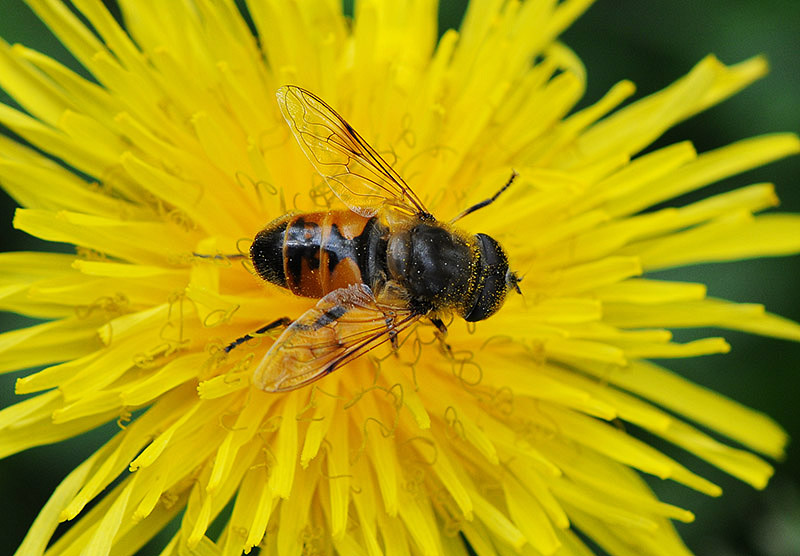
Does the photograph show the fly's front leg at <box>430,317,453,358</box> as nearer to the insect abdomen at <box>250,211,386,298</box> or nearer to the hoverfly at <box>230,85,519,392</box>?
the hoverfly at <box>230,85,519,392</box>

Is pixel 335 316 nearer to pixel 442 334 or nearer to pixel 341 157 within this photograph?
pixel 442 334

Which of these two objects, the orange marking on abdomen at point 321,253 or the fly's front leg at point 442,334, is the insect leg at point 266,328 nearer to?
the orange marking on abdomen at point 321,253

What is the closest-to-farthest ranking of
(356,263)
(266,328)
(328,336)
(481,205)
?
(328,336) < (356,263) < (266,328) < (481,205)

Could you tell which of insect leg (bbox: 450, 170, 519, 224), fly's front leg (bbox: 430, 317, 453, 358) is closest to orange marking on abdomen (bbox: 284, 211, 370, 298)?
fly's front leg (bbox: 430, 317, 453, 358)

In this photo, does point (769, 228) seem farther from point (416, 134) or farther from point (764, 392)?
point (416, 134)

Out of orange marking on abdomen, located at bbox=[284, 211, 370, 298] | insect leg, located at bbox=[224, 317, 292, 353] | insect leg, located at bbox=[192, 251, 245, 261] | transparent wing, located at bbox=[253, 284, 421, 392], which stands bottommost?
transparent wing, located at bbox=[253, 284, 421, 392]

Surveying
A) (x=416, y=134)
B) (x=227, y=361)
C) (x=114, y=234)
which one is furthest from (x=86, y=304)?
(x=416, y=134)

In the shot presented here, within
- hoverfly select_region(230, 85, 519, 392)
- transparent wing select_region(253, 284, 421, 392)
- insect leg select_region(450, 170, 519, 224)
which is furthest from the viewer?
insect leg select_region(450, 170, 519, 224)

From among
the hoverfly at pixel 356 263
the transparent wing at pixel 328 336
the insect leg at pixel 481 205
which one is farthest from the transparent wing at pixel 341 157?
the transparent wing at pixel 328 336

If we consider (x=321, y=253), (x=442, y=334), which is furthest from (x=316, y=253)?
(x=442, y=334)
